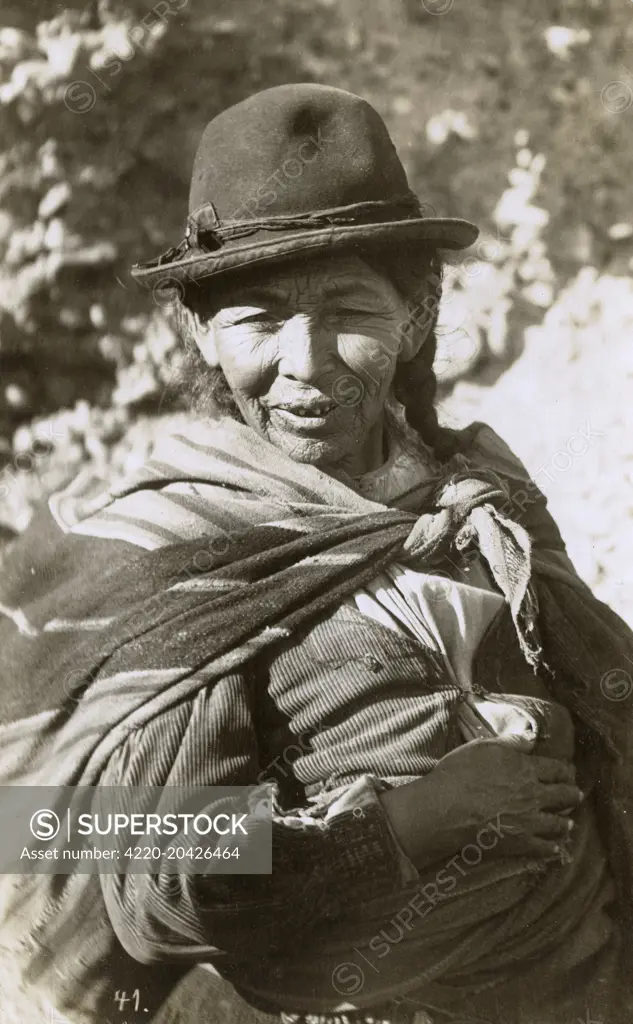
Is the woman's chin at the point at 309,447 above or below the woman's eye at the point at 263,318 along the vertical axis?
below

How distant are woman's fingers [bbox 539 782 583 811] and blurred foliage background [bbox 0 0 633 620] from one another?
2.23 ft

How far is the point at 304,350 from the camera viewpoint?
369cm

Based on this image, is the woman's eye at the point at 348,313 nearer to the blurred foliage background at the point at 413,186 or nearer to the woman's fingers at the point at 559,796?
the blurred foliage background at the point at 413,186

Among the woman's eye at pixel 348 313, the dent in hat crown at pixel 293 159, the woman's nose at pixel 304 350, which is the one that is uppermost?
the dent in hat crown at pixel 293 159

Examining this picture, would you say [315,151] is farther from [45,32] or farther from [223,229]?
[45,32]

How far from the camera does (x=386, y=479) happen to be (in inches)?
152

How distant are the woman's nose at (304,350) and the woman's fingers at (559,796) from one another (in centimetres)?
118

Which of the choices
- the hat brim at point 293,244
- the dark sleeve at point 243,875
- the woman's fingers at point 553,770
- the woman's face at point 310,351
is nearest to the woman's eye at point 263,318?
the woman's face at point 310,351

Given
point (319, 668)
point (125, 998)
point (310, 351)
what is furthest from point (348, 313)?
point (125, 998)

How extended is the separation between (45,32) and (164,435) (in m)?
1.18

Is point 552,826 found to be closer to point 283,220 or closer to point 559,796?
point 559,796

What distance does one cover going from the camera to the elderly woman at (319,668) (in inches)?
135

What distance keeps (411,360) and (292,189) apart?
614 mm

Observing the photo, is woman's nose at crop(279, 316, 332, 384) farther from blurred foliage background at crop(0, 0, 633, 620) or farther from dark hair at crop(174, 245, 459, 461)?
blurred foliage background at crop(0, 0, 633, 620)
